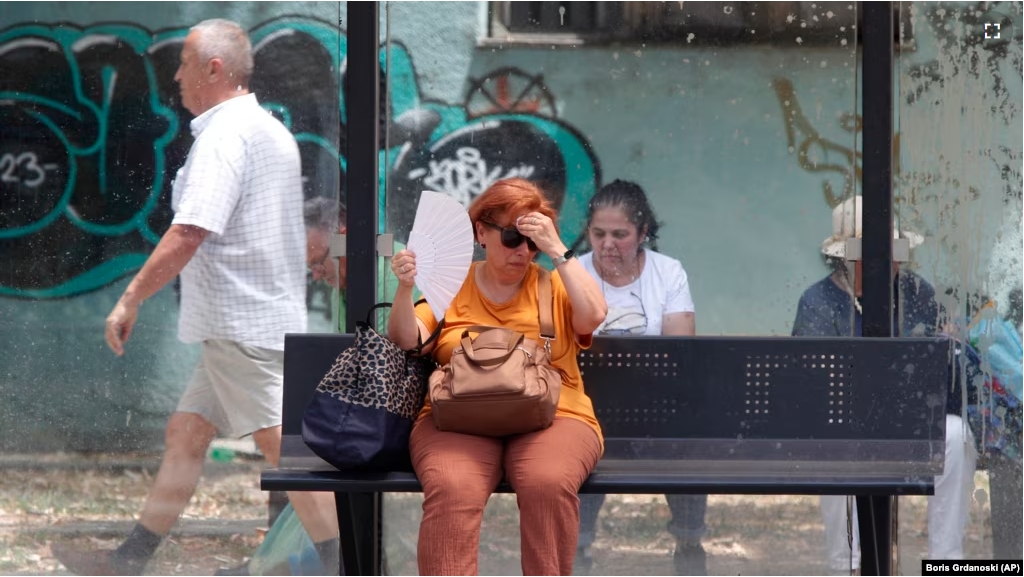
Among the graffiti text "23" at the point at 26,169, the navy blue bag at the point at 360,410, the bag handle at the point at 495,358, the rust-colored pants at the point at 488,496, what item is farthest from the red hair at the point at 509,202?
the graffiti text "23" at the point at 26,169

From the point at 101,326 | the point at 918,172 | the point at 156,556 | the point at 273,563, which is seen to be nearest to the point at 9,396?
the point at 101,326

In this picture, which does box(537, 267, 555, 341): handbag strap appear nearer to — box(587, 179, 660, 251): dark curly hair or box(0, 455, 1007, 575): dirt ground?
box(587, 179, 660, 251): dark curly hair

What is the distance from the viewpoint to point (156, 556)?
5.11 meters

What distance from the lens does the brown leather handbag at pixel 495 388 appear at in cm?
405

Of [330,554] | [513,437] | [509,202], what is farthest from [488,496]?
[330,554]

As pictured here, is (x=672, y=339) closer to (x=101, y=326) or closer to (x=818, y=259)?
(x=818, y=259)

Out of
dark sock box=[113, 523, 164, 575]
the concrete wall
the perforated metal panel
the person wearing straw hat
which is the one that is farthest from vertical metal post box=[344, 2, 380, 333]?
the person wearing straw hat

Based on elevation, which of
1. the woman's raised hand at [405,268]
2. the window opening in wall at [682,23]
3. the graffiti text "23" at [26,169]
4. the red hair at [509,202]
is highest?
the window opening in wall at [682,23]

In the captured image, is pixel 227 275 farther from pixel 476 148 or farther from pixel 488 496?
pixel 488 496

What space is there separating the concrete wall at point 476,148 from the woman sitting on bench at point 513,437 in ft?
2.17

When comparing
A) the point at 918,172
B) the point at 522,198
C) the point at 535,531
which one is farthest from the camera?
the point at 918,172

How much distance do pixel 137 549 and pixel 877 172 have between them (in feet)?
9.62

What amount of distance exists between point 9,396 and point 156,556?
0.80 meters

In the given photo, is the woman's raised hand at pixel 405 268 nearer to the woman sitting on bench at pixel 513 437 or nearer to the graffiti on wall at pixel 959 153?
the woman sitting on bench at pixel 513 437
